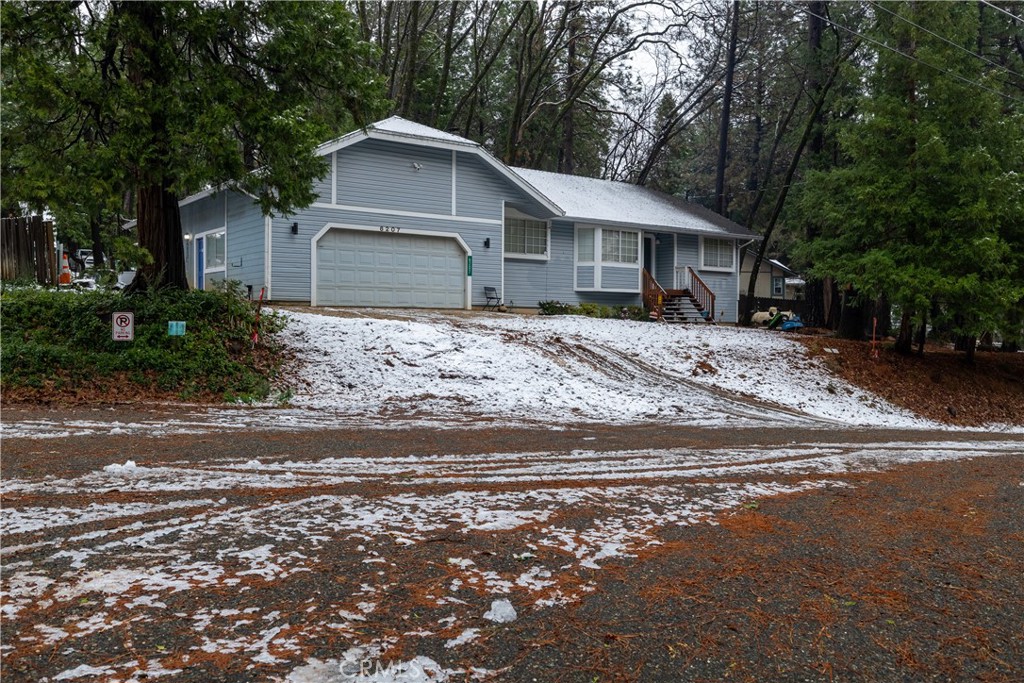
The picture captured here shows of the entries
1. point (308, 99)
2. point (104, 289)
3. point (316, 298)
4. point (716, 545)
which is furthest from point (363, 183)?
point (716, 545)

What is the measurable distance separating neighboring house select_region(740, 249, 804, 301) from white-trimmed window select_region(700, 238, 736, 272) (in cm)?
811

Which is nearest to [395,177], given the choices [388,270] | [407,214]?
[407,214]

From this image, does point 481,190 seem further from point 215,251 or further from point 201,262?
point 201,262

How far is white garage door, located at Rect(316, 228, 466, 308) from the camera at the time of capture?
67.3 feet

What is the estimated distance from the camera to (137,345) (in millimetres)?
11938

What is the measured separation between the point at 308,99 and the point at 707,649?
41.1 ft

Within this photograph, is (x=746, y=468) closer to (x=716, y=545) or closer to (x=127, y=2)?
(x=716, y=545)

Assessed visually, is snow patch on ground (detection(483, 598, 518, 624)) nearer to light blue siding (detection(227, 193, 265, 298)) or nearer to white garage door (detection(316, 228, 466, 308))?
light blue siding (detection(227, 193, 265, 298))

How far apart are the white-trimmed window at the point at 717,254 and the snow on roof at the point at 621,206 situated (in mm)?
558

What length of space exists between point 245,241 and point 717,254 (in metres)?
16.8

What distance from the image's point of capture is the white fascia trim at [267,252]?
19.4m

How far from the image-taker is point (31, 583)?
135 inches

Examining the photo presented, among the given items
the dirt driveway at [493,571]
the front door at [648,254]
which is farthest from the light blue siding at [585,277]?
the dirt driveway at [493,571]

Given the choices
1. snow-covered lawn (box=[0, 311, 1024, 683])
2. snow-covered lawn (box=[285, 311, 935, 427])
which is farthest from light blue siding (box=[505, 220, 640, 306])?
snow-covered lawn (box=[0, 311, 1024, 683])
